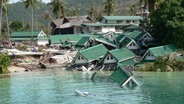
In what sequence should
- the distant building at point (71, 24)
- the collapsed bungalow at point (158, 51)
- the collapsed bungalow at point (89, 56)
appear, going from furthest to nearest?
the distant building at point (71, 24), the collapsed bungalow at point (89, 56), the collapsed bungalow at point (158, 51)

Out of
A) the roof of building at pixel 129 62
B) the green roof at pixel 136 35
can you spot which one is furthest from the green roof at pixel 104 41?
the roof of building at pixel 129 62

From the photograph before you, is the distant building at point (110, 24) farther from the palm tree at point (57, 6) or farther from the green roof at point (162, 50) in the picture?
the green roof at point (162, 50)

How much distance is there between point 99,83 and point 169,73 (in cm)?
1250

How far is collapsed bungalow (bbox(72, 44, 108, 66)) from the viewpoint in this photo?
6406 centimetres

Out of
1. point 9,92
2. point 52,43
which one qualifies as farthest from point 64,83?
point 52,43

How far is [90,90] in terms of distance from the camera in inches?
1624

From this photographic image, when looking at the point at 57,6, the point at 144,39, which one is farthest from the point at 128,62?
the point at 57,6

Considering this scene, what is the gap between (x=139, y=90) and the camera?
132 feet

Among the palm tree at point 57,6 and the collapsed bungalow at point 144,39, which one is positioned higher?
the palm tree at point 57,6

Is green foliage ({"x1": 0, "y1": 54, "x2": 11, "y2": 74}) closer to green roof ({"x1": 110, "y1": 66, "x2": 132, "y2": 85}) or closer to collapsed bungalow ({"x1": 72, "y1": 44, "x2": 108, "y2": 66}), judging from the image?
collapsed bungalow ({"x1": 72, "y1": 44, "x2": 108, "y2": 66})

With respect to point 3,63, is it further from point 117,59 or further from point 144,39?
point 144,39

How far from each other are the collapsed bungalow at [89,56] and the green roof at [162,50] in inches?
308

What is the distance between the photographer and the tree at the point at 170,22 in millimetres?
62906

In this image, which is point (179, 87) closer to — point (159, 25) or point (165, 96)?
point (165, 96)
